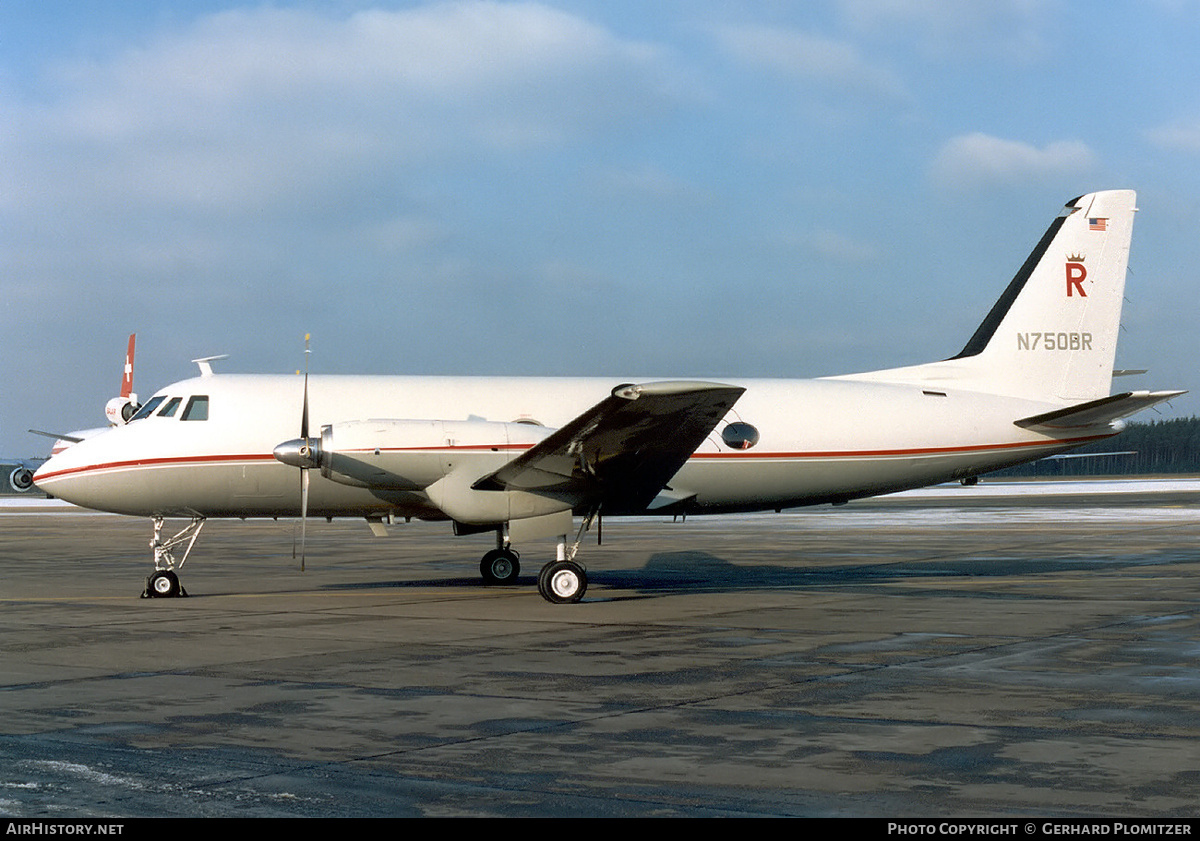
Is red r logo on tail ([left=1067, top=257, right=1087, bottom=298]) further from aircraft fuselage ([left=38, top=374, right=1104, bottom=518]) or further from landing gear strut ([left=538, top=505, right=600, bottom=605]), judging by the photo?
landing gear strut ([left=538, top=505, right=600, bottom=605])

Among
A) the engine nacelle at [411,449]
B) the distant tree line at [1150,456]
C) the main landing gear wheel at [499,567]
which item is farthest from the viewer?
the distant tree line at [1150,456]

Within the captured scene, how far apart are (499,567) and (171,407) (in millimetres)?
6033

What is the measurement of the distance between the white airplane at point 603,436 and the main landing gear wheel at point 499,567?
4cm

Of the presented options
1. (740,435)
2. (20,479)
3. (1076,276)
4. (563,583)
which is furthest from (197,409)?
(20,479)

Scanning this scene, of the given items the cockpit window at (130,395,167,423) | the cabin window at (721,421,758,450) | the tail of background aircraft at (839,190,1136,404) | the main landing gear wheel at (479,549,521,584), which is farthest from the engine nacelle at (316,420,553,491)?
the tail of background aircraft at (839,190,1136,404)

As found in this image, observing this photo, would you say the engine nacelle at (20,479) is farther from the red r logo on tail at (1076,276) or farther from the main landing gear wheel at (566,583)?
the red r logo on tail at (1076,276)

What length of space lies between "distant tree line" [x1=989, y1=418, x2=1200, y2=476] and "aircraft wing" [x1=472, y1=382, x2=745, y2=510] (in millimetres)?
106448

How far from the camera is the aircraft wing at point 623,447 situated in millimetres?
15234

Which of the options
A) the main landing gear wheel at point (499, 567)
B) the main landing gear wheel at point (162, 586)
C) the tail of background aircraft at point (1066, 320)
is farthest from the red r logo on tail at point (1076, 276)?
the main landing gear wheel at point (162, 586)

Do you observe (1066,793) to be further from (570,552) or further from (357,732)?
(570,552)

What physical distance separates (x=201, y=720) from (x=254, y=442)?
1057 cm

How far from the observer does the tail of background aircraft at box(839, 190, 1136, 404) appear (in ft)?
70.9

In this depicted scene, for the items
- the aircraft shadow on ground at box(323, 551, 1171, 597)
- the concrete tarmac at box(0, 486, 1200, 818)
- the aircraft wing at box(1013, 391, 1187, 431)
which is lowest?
the concrete tarmac at box(0, 486, 1200, 818)

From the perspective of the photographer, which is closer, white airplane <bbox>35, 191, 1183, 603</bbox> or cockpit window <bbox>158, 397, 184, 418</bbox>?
white airplane <bbox>35, 191, 1183, 603</bbox>
